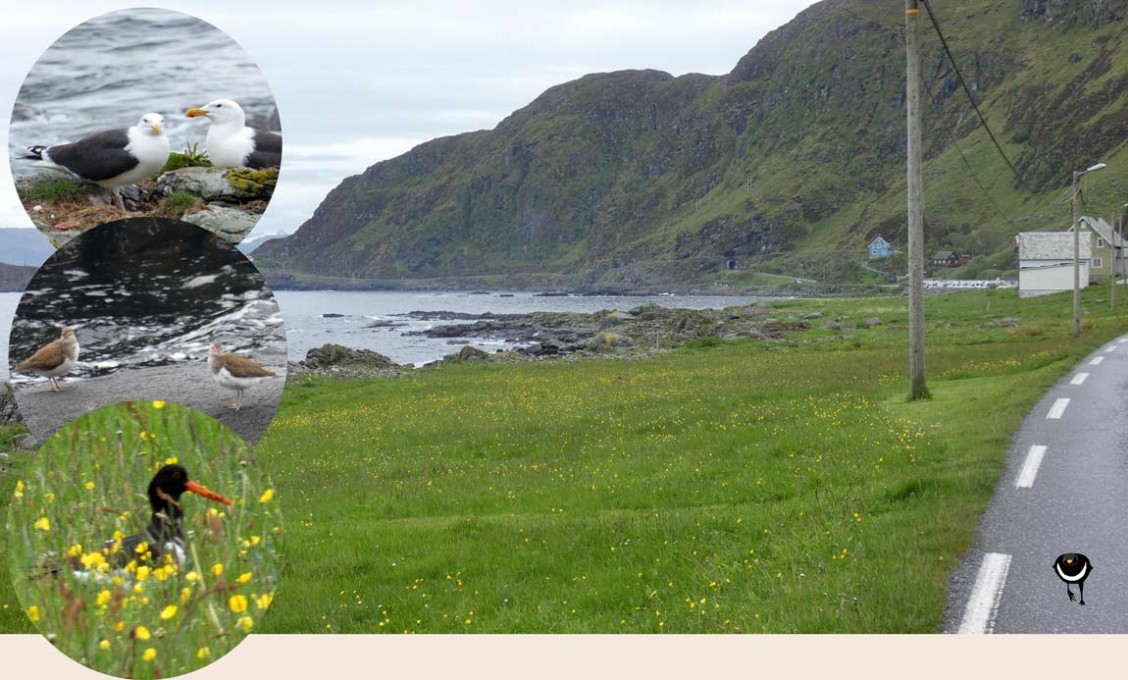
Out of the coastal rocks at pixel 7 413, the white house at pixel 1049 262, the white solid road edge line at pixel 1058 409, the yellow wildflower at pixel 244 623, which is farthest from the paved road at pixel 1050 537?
the white house at pixel 1049 262

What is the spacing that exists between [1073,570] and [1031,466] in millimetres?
6010

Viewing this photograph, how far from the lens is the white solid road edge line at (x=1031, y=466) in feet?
43.3

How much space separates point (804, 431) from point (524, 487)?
21.4 ft

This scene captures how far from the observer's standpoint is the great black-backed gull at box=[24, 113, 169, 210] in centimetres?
489

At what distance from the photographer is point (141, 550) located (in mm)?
5727

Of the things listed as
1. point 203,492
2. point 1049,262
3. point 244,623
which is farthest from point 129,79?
point 1049,262

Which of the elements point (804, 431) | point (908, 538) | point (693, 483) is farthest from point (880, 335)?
point (908, 538)

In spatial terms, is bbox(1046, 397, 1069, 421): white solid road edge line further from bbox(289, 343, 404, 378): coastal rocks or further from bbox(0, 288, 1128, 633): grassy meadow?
bbox(289, 343, 404, 378): coastal rocks

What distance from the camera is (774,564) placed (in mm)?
10695

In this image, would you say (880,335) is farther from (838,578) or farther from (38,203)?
(38,203)

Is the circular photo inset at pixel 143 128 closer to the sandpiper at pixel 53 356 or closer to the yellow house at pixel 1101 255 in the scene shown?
the sandpiper at pixel 53 356

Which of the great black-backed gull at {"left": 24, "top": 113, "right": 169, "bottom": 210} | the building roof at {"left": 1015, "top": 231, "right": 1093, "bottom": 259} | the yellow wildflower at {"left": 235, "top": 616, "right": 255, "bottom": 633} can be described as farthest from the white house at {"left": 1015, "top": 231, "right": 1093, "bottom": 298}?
the great black-backed gull at {"left": 24, "top": 113, "right": 169, "bottom": 210}

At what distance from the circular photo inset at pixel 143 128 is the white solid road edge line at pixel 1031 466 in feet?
38.0

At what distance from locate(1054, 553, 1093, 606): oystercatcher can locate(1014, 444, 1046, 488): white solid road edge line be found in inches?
173
